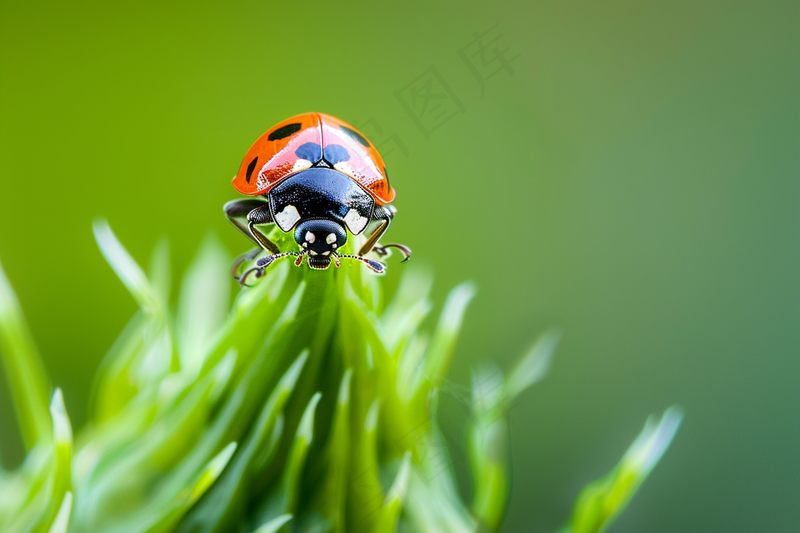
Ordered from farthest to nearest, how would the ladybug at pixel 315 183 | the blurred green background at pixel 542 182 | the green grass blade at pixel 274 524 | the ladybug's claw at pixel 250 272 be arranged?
1. the blurred green background at pixel 542 182
2. the ladybug at pixel 315 183
3. the ladybug's claw at pixel 250 272
4. the green grass blade at pixel 274 524

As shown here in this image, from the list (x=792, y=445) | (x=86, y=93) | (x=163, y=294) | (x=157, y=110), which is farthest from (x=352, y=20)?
(x=792, y=445)

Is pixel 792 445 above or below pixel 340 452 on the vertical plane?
below

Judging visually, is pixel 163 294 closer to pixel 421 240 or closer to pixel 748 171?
pixel 421 240

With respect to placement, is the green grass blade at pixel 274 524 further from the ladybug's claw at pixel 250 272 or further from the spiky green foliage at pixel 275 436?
the ladybug's claw at pixel 250 272

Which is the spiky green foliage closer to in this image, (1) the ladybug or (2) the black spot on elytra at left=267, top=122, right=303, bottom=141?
(1) the ladybug

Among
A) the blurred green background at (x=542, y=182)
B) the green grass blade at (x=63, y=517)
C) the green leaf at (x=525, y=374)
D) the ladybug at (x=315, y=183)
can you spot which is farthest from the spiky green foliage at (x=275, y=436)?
the blurred green background at (x=542, y=182)

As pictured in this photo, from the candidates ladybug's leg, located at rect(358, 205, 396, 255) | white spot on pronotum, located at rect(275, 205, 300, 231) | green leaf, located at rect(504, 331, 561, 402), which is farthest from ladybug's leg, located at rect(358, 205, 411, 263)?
green leaf, located at rect(504, 331, 561, 402)
